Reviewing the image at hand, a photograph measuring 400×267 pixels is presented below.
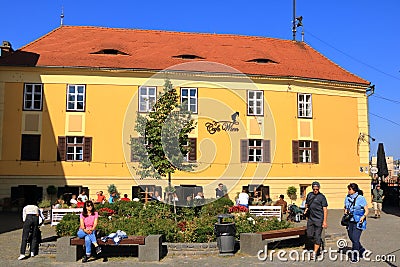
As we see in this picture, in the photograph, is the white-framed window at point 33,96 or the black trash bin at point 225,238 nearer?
the black trash bin at point 225,238

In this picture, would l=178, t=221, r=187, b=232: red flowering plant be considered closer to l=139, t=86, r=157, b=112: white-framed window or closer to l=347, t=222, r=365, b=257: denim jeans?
l=347, t=222, r=365, b=257: denim jeans

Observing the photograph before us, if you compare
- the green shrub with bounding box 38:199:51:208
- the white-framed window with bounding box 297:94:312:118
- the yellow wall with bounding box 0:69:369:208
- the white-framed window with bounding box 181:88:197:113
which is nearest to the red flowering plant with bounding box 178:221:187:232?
the green shrub with bounding box 38:199:51:208

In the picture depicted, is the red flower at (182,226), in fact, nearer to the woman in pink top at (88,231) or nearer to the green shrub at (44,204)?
the woman in pink top at (88,231)

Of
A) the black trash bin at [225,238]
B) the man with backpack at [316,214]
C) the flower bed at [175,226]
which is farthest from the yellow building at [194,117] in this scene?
the man with backpack at [316,214]

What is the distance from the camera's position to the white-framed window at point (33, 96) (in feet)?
87.1

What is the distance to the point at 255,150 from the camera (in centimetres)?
2802

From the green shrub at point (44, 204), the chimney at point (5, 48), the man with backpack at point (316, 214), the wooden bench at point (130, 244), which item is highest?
the chimney at point (5, 48)

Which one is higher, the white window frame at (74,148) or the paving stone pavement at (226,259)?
the white window frame at (74,148)

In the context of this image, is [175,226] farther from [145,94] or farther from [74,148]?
[145,94]

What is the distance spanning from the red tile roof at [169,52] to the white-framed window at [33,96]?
4.01 ft

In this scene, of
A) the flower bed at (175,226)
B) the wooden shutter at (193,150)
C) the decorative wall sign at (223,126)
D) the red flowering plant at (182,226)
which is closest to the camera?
the flower bed at (175,226)

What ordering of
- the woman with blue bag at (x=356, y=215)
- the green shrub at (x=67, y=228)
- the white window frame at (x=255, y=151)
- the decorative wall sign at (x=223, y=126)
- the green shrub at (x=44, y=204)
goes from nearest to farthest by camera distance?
the woman with blue bag at (x=356, y=215) → the green shrub at (x=67, y=228) → the green shrub at (x=44, y=204) → the decorative wall sign at (x=223, y=126) → the white window frame at (x=255, y=151)

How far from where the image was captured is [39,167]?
26.0 m

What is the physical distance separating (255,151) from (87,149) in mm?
9511
